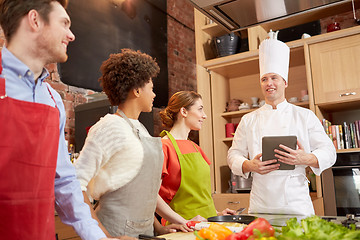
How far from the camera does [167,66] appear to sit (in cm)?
461

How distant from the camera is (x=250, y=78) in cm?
414

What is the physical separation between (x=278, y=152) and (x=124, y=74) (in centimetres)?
92

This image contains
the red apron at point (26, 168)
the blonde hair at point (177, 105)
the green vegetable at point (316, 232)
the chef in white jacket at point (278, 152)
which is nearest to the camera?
the green vegetable at point (316, 232)

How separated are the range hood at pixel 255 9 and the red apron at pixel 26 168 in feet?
3.76

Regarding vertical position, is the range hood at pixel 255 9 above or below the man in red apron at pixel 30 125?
above

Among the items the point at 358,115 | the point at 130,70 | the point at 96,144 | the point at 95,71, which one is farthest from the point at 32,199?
the point at 358,115

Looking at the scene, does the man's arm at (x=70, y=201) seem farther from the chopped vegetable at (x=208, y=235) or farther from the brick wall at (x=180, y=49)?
the brick wall at (x=180, y=49)

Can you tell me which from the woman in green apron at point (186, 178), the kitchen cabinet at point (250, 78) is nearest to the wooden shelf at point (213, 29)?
the kitchen cabinet at point (250, 78)

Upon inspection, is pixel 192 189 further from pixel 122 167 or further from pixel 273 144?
pixel 122 167

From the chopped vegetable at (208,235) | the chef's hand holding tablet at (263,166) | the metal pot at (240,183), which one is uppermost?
the chef's hand holding tablet at (263,166)

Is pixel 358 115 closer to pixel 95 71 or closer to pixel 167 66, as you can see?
pixel 167 66

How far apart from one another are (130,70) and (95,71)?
217 centimetres

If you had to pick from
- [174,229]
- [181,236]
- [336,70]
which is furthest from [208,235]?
[336,70]

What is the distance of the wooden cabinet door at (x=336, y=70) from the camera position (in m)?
3.09
